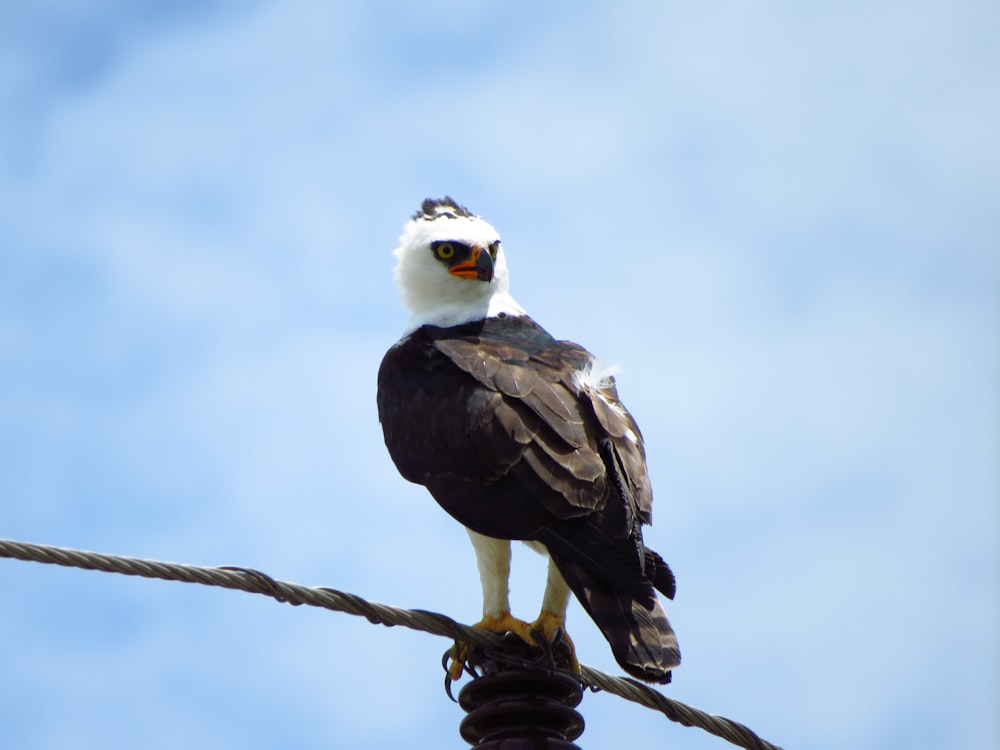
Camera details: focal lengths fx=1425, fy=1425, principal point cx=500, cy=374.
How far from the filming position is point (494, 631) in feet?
20.9

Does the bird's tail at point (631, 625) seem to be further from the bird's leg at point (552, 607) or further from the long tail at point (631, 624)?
the bird's leg at point (552, 607)

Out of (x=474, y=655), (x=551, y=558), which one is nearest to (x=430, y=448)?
(x=551, y=558)

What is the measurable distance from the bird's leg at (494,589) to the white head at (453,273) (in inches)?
66.4

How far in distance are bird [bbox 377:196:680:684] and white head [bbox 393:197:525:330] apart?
0.80ft

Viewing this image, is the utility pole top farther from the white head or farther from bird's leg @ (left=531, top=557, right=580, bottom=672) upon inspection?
the white head

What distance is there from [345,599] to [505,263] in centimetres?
413

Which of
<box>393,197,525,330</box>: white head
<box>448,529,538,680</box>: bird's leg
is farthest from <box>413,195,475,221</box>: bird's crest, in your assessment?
<box>448,529,538,680</box>: bird's leg

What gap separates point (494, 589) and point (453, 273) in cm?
224

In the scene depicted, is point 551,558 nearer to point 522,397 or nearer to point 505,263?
point 522,397

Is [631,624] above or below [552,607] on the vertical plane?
below

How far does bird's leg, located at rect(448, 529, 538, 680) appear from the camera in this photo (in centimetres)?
632

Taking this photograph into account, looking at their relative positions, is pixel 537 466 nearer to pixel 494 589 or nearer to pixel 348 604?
pixel 494 589

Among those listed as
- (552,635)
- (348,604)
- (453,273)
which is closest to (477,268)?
(453,273)

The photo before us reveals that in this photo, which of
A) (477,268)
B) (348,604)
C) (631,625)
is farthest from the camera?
(477,268)
